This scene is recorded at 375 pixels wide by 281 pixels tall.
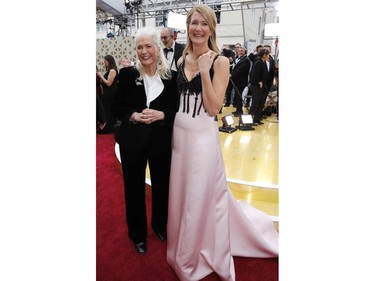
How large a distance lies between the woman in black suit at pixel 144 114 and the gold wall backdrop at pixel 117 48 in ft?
25.7

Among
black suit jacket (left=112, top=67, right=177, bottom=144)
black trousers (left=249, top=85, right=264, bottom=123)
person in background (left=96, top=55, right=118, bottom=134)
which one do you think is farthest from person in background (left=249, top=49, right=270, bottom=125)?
black suit jacket (left=112, top=67, right=177, bottom=144)

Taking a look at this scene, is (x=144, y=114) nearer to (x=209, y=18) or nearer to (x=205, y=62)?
(x=205, y=62)

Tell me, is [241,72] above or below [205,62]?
above

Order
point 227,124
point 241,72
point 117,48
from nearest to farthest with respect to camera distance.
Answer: point 227,124 → point 241,72 → point 117,48

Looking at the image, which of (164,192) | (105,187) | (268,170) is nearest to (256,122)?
(268,170)

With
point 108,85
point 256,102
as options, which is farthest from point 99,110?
point 256,102

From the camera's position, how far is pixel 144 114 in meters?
1.84

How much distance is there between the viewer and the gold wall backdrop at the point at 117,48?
30.5 ft

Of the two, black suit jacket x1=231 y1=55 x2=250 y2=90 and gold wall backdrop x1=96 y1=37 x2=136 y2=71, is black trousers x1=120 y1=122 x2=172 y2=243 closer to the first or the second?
black suit jacket x1=231 y1=55 x2=250 y2=90

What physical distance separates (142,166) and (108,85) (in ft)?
14.5

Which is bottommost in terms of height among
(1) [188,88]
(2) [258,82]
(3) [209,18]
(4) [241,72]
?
(1) [188,88]

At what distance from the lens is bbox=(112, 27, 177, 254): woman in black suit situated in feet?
6.05

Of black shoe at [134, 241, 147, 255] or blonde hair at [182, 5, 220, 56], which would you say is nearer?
blonde hair at [182, 5, 220, 56]

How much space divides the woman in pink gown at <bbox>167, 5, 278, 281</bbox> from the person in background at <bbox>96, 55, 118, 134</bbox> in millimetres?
4295
